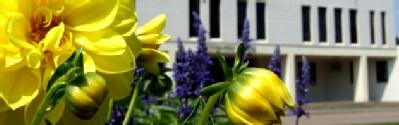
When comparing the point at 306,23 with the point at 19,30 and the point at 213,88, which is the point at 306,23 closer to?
the point at 213,88

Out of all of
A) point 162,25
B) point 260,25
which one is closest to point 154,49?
point 162,25

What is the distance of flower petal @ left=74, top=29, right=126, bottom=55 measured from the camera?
542mm

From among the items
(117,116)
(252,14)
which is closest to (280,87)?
(117,116)

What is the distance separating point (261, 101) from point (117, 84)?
122 millimetres

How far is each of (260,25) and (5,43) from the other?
2341 cm

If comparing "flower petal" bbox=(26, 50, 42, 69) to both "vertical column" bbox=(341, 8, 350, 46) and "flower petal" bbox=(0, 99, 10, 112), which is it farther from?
"vertical column" bbox=(341, 8, 350, 46)

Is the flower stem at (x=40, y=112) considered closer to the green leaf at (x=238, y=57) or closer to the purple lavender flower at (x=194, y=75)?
the green leaf at (x=238, y=57)

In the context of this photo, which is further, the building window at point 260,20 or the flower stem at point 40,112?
Answer: the building window at point 260,20

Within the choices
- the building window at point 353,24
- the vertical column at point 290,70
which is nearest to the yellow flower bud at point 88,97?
the vertical column at point 290,70

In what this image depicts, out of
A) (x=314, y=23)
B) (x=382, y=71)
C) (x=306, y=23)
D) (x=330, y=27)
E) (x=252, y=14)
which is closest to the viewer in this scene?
(x=252, y=14)

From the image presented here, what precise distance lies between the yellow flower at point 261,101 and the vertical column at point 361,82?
2739 cm

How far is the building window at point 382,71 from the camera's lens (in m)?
29.2

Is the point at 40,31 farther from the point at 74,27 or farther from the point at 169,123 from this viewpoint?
the point at 169,123

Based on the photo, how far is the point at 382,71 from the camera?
Answer: 96.8 ft
